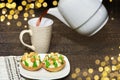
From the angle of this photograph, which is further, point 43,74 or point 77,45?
point 77,45

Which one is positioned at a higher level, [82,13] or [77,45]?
[82,13]

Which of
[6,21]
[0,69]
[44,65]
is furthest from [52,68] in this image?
[6,21]

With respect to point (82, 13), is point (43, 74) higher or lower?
lower

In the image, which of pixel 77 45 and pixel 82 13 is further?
pixel 77 45

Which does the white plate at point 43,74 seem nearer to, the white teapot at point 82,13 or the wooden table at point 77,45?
the wooden table at point 77,45

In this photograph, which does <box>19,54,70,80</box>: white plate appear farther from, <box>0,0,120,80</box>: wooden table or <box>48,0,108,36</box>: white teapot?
<box>48,0,108,36</box>: white teapot
